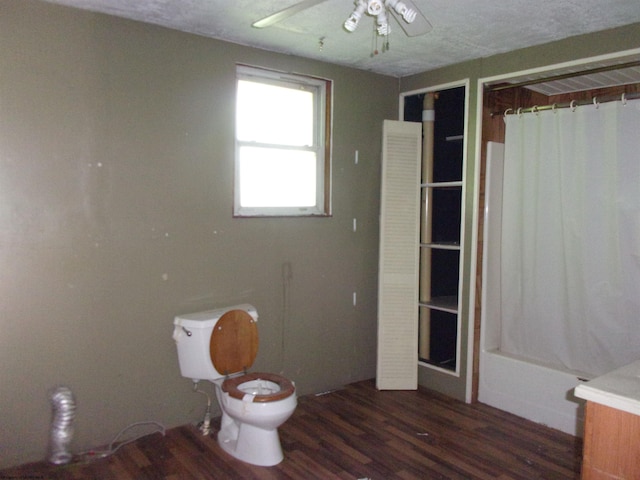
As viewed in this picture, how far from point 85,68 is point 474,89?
2.32 meters

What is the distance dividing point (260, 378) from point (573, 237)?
2.02 m

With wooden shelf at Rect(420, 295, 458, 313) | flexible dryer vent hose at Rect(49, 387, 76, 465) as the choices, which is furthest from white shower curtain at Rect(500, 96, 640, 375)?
flexible dryer vent hose at Rect(49, 387, 76, 465)

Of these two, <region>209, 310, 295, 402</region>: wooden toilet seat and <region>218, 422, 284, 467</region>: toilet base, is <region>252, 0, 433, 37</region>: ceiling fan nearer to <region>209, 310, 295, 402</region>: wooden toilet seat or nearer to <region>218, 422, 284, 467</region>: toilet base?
<region>209, 310, 295, 402</region>: wooden toilet seat

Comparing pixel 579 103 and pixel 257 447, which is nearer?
pixel 257 447

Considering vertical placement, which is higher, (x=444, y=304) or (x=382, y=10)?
(x=382, y=10)

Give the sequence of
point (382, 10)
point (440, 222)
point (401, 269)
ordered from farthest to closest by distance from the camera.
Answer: point (440, 222) → point (401, 269) → point (382, 10)

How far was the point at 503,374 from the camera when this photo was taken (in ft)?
10.9

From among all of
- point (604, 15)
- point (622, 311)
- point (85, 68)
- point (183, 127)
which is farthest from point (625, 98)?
point (85, 68)

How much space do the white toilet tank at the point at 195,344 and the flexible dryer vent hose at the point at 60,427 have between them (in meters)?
0.59

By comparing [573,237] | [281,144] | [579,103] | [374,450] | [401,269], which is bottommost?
[374,450]

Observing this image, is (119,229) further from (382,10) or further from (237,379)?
(382,10)

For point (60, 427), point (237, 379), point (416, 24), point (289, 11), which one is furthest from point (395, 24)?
point (60, 427)

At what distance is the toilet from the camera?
2.57m

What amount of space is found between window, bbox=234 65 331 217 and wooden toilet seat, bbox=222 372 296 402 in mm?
978
